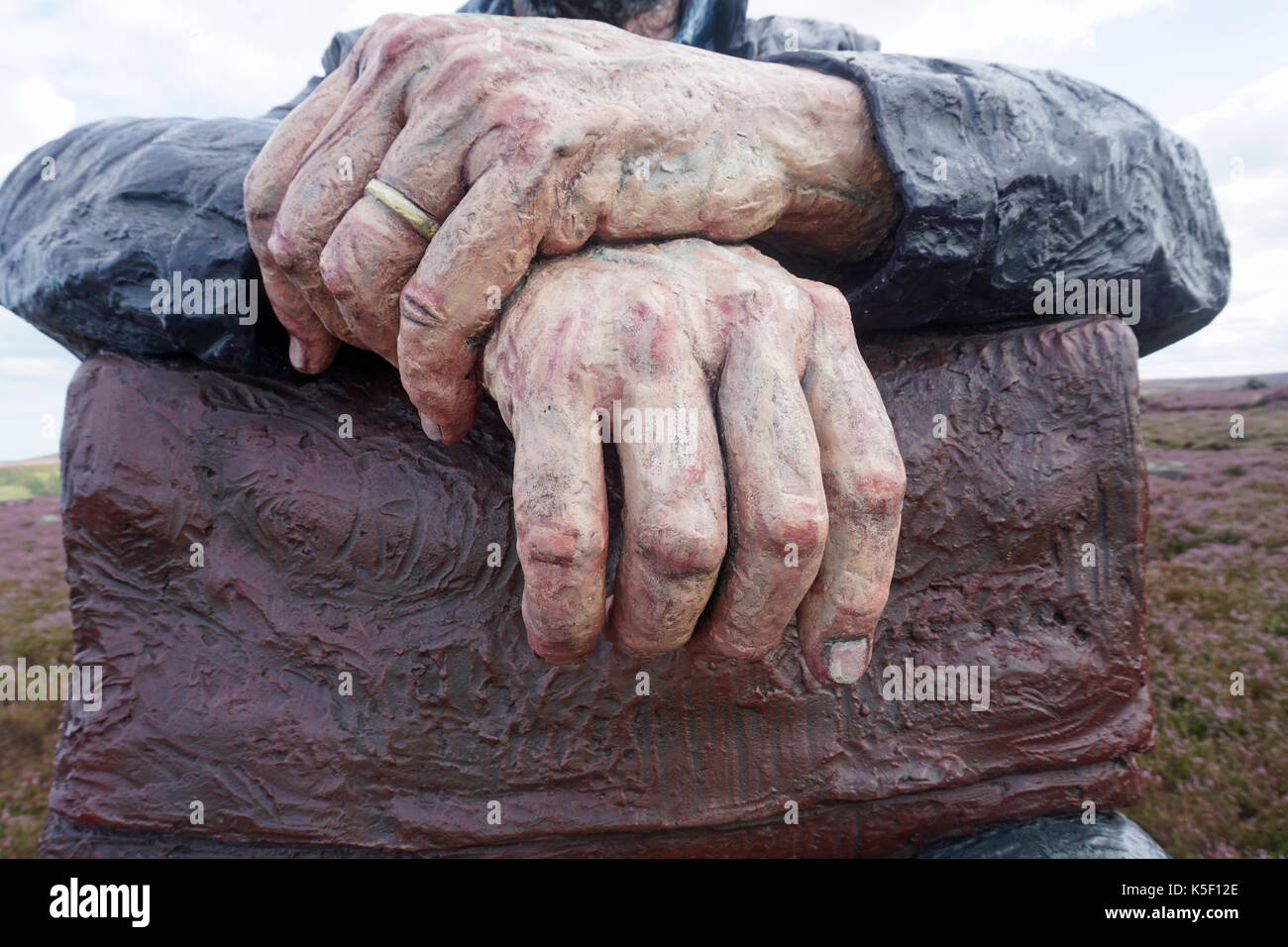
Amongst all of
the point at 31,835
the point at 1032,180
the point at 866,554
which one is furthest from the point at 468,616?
the point at 31,835

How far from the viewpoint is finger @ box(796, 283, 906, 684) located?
717 millimetres

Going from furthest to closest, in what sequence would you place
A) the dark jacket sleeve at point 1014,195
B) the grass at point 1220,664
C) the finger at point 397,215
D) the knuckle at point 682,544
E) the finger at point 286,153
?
the grass at point 1220,664
the dark jacket sleeve at point 1014,195
the finger at point 286,153
the finger at point 397,215
the knuckle at point 682,544

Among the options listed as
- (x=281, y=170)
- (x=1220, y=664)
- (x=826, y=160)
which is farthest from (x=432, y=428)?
(x=1220, y=664)

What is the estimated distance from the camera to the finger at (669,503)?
0.65m

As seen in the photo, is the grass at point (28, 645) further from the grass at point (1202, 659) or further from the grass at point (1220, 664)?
the grass at point (1220, 664)

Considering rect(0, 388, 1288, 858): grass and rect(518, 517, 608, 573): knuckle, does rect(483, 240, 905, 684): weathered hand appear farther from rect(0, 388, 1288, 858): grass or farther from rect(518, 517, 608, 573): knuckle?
rect(0, 388, 1288, 858): grass

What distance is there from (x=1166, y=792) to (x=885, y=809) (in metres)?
1.66

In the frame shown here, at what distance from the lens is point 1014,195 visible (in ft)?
3.41

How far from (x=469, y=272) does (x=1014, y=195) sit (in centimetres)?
74

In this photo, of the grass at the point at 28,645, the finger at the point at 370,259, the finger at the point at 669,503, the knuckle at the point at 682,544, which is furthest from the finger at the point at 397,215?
the grass at the point at 28,645

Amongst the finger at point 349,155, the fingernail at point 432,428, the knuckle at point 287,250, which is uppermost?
the finger at point 349,155

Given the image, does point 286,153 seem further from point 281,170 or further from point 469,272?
point 469,272

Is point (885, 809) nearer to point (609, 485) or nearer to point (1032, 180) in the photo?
point (609, 485)

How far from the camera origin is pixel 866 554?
2.38 feet
